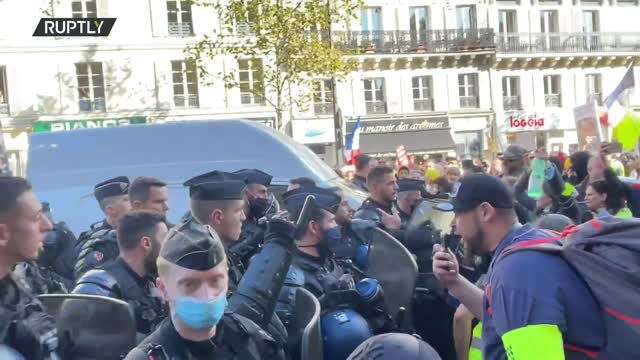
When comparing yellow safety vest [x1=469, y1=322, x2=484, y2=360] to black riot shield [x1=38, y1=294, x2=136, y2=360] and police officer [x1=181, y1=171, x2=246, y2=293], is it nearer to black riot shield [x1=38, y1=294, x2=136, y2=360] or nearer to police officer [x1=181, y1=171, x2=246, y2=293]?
police officer [x1=181, y1=171, x2=246, y2=293]

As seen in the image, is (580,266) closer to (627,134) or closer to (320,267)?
(320,267)

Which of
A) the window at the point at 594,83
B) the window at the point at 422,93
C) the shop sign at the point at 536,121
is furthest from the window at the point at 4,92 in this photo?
the window at the point at 594,83

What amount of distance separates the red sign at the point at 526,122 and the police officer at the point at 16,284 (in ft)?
114

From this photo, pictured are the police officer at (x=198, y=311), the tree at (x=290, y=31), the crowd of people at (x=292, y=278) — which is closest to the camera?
the crowd of people at (x=292, y=278)

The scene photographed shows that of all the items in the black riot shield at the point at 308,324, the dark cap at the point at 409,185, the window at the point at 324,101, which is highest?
the window at the point at 324,101

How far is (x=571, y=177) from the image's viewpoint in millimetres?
10047

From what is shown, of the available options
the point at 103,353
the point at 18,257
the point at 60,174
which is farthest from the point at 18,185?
the point at 60,174

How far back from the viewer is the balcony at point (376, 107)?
114 feet

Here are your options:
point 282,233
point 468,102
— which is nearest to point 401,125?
point 468,102

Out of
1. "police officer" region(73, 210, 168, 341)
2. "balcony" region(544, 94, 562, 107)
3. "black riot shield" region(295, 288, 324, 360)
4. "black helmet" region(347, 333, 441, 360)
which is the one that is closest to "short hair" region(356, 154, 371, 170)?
"police officer" region(73, 210, 168, 341)

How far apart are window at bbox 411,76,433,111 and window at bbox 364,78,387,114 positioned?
4.91ft

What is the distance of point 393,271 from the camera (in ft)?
14.6

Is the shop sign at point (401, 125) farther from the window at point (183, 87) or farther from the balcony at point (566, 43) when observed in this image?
the window at point (183, 87)

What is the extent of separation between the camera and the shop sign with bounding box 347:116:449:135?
34.4 meters
